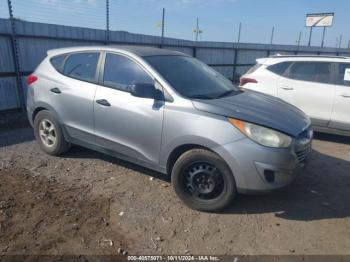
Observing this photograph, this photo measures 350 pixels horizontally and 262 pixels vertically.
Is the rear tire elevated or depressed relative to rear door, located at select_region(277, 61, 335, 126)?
depressed

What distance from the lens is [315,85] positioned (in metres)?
6.43

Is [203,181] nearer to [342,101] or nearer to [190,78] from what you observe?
[190,78]

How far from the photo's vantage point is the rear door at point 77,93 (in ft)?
14.2

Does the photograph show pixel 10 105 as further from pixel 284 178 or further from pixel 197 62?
pixel 284 178

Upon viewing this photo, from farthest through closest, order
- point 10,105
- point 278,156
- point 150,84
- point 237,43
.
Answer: point 237,43 → point 10,105 → point 150,84 → point 278,156

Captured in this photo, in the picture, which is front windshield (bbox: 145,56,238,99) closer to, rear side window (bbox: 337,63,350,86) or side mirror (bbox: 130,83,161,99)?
side mirror (bbox: 130,83,161,99)

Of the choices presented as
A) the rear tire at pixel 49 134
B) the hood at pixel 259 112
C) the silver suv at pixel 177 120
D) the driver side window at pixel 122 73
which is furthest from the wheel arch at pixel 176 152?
the rear tire at pixel 49 134

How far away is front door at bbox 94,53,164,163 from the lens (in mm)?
3738

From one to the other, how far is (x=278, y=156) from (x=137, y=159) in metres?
1.72

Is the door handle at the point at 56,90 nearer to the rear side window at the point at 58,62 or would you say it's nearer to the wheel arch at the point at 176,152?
the rear side window at the point at 58,62

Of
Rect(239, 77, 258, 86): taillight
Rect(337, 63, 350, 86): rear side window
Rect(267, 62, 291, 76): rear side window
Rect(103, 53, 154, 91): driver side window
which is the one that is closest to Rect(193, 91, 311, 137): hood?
Rect(103, 53, 154, 91): driver side window

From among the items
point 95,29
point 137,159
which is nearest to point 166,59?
point 137,159

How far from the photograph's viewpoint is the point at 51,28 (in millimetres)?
7918

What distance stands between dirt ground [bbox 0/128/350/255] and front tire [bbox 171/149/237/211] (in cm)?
14
